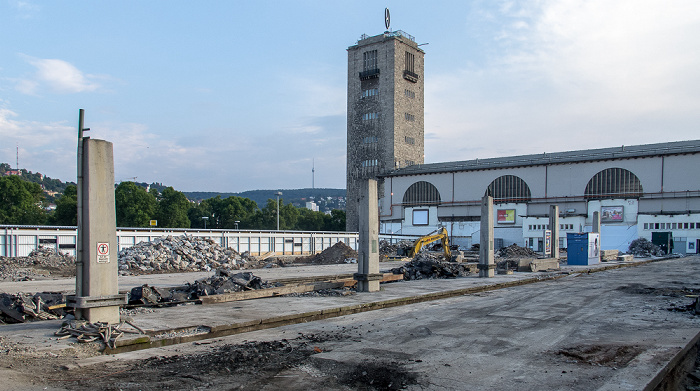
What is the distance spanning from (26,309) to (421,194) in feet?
241

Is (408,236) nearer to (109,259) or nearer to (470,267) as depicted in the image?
(470,267)

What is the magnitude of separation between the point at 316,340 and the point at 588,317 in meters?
7.56

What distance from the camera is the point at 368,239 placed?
17.9 m

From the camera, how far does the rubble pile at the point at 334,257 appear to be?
4409cm

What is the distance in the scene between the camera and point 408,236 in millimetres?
71562

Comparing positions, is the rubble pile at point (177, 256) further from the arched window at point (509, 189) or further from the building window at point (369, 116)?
the building window at point (369, 116)

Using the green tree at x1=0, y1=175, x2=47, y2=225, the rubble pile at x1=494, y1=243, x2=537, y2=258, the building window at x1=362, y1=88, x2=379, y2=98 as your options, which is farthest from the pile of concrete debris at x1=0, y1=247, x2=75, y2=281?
the building window at x1=362, y1=88, x2=379, y2=98

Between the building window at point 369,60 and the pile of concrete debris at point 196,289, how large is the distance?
79997 mm

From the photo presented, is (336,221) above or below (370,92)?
below

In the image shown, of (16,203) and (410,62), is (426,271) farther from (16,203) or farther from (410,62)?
(410,62)

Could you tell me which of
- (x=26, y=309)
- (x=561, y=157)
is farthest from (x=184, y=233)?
(x=561, y=157)

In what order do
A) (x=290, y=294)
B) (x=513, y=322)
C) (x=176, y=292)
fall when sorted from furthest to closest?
(x=290, y=294) < (x=176, y=292) < (x=513, y=322)

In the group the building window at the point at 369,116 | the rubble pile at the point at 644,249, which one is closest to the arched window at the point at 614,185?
the rubble pile at the point at 644,249

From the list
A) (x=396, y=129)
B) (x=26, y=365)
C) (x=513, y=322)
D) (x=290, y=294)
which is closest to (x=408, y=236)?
(x=396, y=129)
